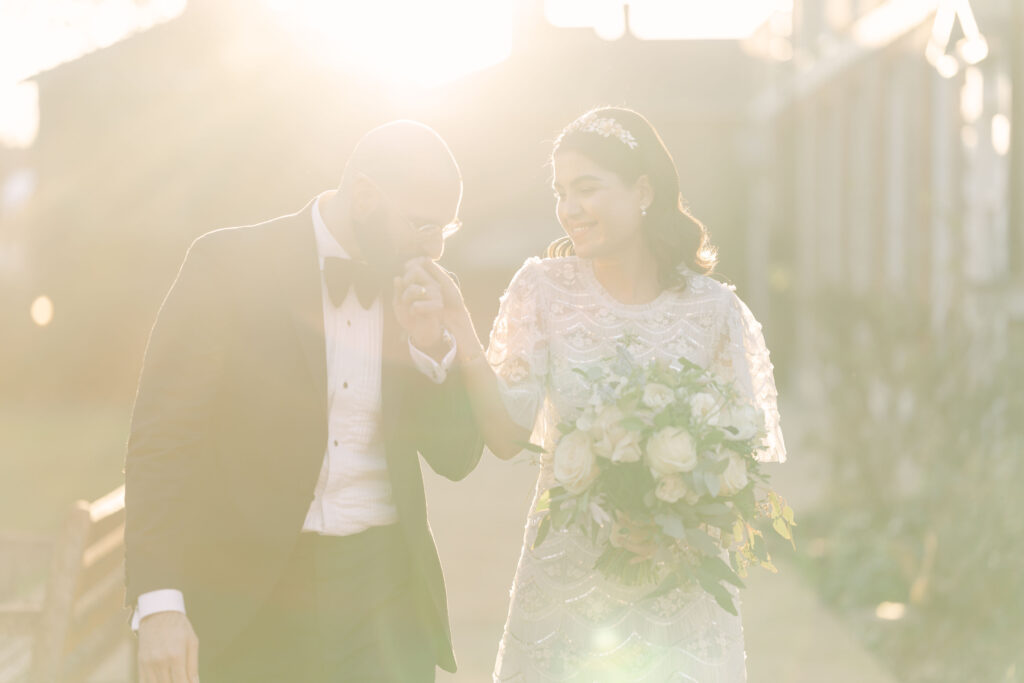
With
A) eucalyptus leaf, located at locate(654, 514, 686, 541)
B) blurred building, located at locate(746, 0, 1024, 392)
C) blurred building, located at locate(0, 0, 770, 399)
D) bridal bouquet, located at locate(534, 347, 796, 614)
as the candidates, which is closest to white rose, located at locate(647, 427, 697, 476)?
bridal bouquet, located at locate(534, 347, 796, 614)

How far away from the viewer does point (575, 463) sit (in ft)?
10.6

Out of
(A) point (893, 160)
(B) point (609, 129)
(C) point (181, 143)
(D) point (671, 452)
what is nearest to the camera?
(D) point (671, 452)

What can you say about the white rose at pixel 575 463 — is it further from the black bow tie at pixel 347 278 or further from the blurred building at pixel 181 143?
the blurred building at pixel 181 143

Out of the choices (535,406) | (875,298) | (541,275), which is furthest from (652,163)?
(875,298)

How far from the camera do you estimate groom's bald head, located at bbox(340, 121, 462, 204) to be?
3.04m

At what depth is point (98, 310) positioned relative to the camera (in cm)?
2038

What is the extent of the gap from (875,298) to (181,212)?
44.1 ft

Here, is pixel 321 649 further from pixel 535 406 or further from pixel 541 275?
pixel 541 275

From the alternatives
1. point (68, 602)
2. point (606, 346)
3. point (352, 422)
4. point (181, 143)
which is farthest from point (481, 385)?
point (181, 143)

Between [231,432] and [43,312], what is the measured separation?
A: 16.3m

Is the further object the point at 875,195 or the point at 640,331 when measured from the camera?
the point at 875,195

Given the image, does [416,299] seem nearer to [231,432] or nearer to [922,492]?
[231,432]


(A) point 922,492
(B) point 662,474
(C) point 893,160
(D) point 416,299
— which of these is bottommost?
(A) point 922,492

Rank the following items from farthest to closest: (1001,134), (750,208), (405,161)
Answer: (750,208) < (1001,134) < (405,161)
